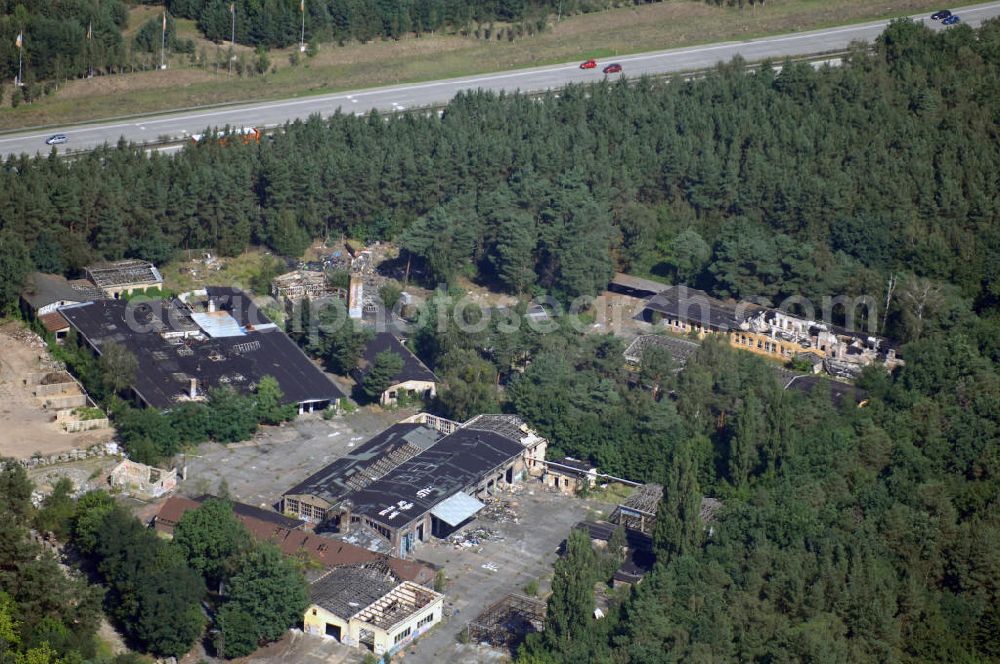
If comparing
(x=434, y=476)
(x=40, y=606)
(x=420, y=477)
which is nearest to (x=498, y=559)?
(x=434, y=476)

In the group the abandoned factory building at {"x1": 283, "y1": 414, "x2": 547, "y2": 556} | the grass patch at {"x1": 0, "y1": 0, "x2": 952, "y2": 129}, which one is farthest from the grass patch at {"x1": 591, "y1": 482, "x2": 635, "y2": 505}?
the grass patch at {"x1": 0, "y1": 0, "x2": 952, "y2": 129}

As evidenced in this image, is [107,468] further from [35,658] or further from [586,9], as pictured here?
[586,9]

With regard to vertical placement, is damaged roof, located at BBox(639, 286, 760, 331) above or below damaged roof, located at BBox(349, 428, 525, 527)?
above

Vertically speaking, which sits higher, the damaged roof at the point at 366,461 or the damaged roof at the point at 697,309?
the damaged roof at the point at 697,309

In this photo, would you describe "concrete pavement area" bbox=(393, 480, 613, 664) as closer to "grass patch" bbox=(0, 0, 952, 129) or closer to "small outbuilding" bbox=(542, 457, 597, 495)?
"small outbuilding" bbox=(542, 457, 597, 495)

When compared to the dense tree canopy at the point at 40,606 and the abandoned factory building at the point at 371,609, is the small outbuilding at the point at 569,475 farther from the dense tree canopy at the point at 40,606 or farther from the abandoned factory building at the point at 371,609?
the dense tree canopy at the point at 40,606

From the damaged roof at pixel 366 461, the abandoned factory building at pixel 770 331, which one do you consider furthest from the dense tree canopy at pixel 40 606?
the abandoned factory building at pixel 770 331

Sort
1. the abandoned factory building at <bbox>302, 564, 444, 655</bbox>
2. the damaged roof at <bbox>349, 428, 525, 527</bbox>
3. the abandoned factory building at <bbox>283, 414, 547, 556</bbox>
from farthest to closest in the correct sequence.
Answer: the damaged roof at <bbox>349, 428, 525, 527</bbox>, the abandoned factory building at <bbox>283, 414, 547, 556</bbox>, the abandoned factory building at <bbox>302, 564, 444, 655</bbox>
